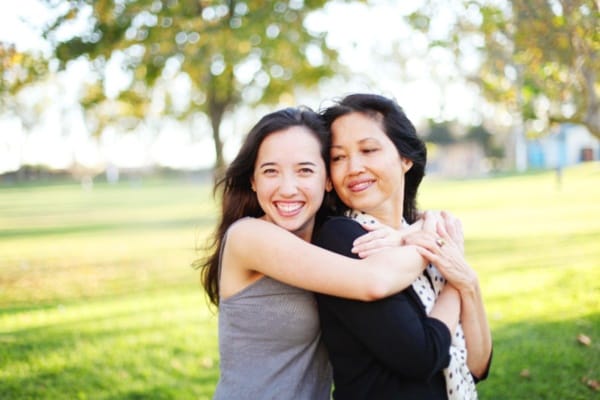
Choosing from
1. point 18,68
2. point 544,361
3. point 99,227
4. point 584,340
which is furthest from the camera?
point 99,227

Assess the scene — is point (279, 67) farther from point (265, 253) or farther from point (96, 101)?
point (265, 253)

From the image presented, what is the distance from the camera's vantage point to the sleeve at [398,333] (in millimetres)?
2062

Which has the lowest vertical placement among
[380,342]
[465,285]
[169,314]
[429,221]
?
[169,314]

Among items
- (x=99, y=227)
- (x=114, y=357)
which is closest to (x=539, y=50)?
(x=114, y=357)

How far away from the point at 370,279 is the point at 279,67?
10120 mm

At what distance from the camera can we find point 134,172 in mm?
85562

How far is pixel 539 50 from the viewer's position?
527 cm

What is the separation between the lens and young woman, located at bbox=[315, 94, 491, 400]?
210cm

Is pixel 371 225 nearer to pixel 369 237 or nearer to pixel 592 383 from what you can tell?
pixel 369 237

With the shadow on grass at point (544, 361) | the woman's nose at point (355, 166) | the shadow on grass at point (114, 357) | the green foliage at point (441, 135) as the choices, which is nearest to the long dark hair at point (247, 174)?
the woman's nose at point (355, 166)

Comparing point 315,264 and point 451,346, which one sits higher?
point 315,264

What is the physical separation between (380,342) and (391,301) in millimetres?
145

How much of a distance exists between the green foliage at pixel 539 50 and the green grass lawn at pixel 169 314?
2.17m

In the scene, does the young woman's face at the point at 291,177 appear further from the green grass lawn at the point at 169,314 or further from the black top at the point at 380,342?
the green grass lawn at the point at 169,314
